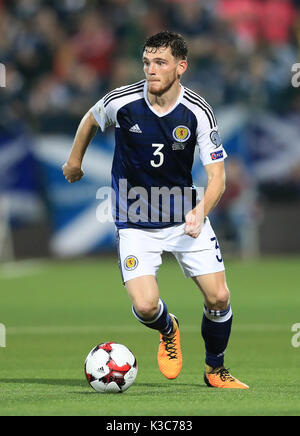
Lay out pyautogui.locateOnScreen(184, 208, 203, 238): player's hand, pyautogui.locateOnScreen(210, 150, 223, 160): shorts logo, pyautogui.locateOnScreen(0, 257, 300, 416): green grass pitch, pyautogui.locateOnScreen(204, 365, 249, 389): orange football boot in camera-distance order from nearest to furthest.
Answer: pyautogui.locateOnScreen(0, 257, 300, 416): green grass pitch
pyautogui.locateOnScreen(184, 208, 203, 238): player's hand
pyautogui.locateOnScreen(204, 365, 249, 389): orange football boot
pyautogui.locateOnScreen(210, 150, 223, 160): shorts logo

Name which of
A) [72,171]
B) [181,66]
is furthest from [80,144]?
[181,66]

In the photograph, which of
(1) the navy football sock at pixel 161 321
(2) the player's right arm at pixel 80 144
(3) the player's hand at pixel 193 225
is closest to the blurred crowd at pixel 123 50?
(2) the player's right arm at pixel 80 144

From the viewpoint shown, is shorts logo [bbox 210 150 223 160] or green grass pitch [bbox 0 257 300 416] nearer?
green grass pitch [bbox 0 257 300 416]

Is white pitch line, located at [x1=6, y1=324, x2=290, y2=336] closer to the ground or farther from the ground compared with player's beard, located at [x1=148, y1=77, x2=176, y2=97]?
closer to the ground

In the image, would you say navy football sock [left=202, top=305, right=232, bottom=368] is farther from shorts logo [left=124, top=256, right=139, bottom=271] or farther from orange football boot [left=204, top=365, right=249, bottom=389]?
shorts logo [left=124, top=256, right=139, bottom=271]

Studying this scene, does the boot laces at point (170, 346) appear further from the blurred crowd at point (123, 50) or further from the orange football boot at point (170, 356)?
the blurred crowd at point (123, 50)

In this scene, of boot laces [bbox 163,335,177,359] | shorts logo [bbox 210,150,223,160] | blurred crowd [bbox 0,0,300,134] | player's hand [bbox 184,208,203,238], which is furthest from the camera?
blurred crowd [bbox 0,0,300,134]

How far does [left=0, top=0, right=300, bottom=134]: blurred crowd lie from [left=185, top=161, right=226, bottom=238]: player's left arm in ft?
34.6

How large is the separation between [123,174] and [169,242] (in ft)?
1.91

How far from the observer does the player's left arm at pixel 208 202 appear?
6.68 meters

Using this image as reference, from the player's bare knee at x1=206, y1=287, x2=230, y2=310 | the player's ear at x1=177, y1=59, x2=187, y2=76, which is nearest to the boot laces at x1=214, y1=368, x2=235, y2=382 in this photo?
the player's bare knee at x1=206, y1=287, x2=230, y2=310

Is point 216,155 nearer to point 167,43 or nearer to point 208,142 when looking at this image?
point 208,142

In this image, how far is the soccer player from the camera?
7055mm
